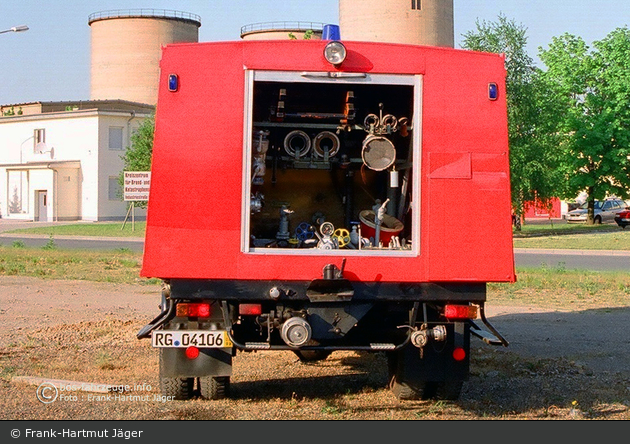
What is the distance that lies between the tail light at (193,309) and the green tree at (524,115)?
37011 millimetres

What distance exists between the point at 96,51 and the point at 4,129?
8.84m

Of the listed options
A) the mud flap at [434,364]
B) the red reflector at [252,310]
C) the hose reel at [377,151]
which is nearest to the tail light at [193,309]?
the red reflector at [252,310]

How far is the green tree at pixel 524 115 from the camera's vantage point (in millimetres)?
43094

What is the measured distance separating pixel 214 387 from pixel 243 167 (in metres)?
1.99

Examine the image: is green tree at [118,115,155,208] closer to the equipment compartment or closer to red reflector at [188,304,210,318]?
the equipment compartment

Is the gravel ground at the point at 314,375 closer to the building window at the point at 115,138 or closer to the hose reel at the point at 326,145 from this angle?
the hose reel at the point at 326,145

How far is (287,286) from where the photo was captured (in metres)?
7.13

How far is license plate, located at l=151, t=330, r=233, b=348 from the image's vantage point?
283 inches

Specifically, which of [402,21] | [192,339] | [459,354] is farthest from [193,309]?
[402,21]

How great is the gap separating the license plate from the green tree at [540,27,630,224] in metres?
49.3

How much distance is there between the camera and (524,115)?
4381 cm

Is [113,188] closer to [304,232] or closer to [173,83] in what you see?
[304,232]

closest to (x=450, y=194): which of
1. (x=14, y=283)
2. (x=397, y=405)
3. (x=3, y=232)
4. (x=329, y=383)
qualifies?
(x=397, y=405)

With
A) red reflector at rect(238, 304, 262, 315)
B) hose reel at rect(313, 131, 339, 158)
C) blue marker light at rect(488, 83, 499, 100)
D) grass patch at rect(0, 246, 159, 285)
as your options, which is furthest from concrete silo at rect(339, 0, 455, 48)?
red reflector at rect(238, 304, 262, 315)
